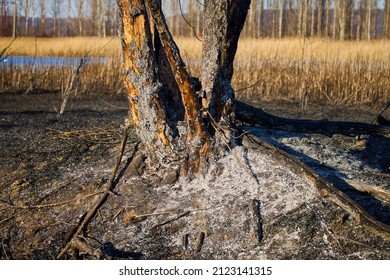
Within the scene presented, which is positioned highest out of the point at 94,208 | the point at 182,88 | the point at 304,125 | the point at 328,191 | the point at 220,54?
the point at 220,54

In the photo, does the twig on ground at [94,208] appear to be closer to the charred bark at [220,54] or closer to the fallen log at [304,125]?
the charred bark at [220,54]

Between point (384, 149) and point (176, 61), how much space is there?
2.18 meters

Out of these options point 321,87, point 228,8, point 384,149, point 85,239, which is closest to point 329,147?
point 384,149

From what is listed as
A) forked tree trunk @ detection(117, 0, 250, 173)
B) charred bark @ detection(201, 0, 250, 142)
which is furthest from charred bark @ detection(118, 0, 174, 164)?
charred bark @ detection(201, 0, 250, 142)

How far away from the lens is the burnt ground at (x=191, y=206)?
3377 millimetres

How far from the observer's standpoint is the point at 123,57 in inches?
153

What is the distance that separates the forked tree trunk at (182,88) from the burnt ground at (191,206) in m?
0.15

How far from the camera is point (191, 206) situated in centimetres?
363

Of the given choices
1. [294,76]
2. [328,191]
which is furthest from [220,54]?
[294,76]

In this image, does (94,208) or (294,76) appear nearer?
(94,208)

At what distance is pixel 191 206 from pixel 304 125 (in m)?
1.43

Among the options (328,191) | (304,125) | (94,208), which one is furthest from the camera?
(304,125)

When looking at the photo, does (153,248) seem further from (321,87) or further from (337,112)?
(321,87)

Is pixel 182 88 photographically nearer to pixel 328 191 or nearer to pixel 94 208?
pixel 94 208
